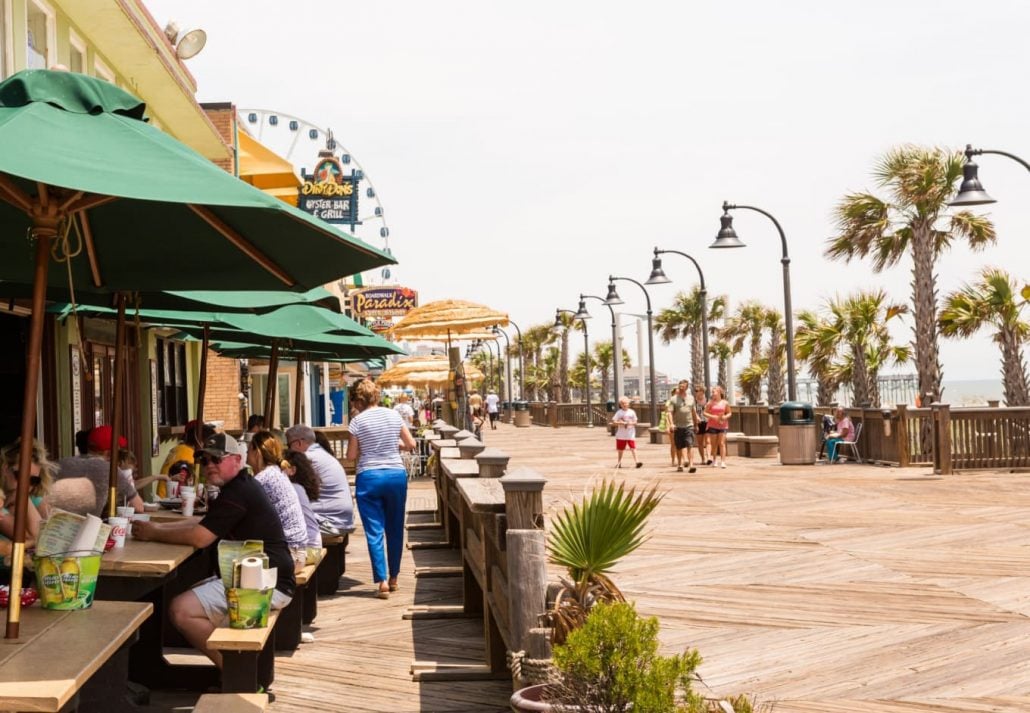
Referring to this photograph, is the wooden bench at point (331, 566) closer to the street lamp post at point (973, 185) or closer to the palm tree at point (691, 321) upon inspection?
the street lamp post at point (973, 185)

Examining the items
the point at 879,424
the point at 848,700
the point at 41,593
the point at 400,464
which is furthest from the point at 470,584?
the point at 879,424

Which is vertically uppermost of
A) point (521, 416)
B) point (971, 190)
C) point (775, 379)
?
point (971, 190)

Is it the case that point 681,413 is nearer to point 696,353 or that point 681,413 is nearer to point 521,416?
point 521,416

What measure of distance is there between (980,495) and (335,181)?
30245mm

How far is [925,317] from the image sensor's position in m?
27.7

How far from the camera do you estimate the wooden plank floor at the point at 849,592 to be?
22.5 feet

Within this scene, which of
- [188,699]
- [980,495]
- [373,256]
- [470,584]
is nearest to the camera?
[373,256]

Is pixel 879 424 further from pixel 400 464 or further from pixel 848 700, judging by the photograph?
pixel 848 700

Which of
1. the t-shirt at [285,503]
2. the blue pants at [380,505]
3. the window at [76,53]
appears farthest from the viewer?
the window at [76,53]

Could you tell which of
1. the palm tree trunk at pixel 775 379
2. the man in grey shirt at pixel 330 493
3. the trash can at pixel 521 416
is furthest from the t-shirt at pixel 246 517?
the trash can at pixel 521 416

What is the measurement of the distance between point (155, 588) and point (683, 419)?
17929 millimetres

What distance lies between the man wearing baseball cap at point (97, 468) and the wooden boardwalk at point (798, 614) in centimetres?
157

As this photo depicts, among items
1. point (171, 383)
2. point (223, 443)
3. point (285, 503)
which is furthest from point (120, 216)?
point (171, 383)

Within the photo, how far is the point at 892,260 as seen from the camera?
29062mm
